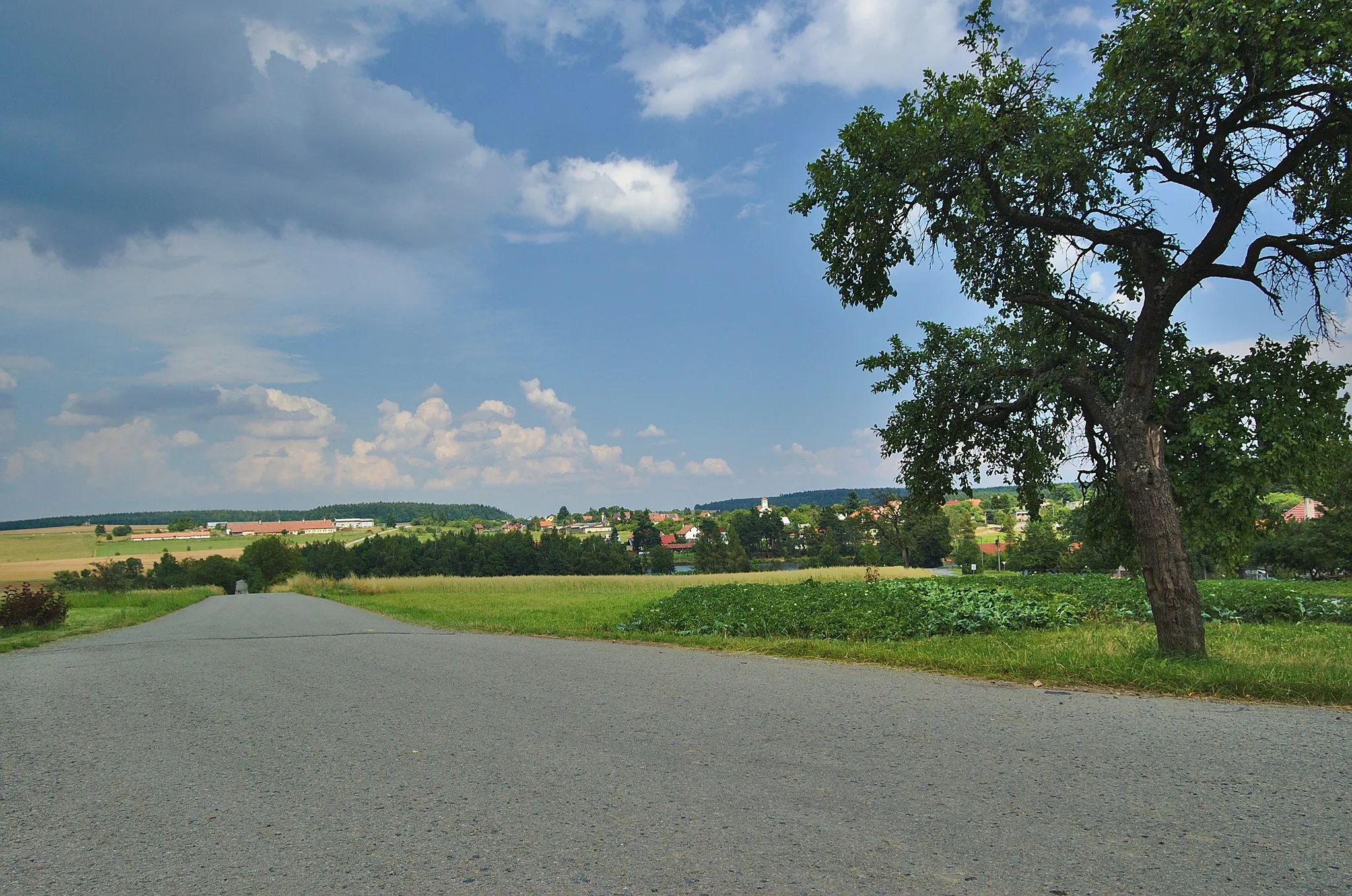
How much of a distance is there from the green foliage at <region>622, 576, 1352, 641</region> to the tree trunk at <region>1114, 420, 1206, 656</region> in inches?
154

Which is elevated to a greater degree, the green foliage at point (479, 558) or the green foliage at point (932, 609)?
the green foliage at point (932, 609)

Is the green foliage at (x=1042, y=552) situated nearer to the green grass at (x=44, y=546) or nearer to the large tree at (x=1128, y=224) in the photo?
the large tree at (x=1128, y=224)

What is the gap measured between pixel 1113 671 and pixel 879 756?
404 centimetres

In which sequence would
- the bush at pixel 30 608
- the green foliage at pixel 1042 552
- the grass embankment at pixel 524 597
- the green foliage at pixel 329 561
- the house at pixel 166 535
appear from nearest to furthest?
the grass embankment at pixel 524 597, the bush at pixel 30 608, the green foliage at pixel 1042 552, the green foliage at pixel 329 561, the house at pixel 166 535

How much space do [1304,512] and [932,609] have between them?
8856 cm

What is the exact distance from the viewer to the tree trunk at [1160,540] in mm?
8398

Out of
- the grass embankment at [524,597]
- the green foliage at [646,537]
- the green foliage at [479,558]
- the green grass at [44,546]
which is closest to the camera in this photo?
the grass embankment at [524,597]

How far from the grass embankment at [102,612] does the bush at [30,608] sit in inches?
10.7

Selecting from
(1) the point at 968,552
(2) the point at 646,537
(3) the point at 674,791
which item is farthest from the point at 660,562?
(3) the point at 674,791

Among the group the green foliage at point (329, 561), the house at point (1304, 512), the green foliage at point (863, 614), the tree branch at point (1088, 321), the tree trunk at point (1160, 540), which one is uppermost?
the tree branch at point (1088, 321)

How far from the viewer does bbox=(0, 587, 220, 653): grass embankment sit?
17.8 meters

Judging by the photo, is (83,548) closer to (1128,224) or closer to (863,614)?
(863,614)

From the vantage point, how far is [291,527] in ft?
439

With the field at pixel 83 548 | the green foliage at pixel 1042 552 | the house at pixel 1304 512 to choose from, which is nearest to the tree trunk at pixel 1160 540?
the house at pixel 1304 512
